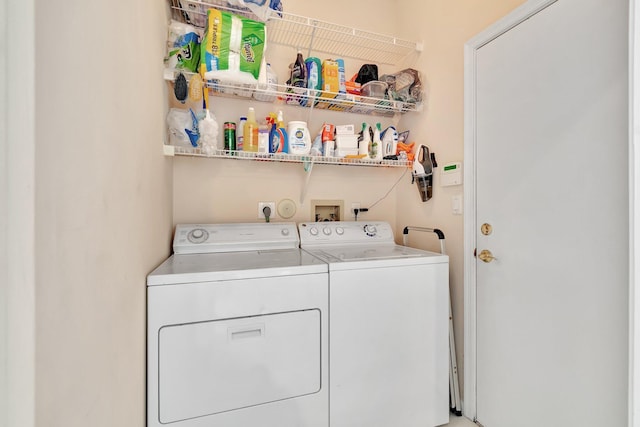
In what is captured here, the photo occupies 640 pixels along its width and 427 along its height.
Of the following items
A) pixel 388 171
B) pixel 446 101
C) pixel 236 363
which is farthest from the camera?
pixel 388 171

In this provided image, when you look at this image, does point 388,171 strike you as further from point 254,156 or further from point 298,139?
point 254,156

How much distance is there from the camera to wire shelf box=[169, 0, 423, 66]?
164 centimetres

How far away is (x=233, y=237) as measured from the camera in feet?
5.83

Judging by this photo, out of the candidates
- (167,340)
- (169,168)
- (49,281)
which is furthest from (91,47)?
(169,168)

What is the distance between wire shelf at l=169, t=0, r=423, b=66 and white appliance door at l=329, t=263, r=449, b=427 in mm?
1612

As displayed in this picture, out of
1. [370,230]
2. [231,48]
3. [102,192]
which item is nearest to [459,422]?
[370,230]

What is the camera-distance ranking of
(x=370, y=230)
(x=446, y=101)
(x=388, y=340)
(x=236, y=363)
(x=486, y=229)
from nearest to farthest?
(x=236, y=363) → (x=388, y=340) → (x=486, y=229) → (x=446, y=101) → (x=370, y=230)

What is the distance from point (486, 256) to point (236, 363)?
140 centimetres

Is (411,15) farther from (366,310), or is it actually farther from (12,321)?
(12,321)

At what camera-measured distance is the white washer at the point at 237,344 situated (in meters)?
1.12

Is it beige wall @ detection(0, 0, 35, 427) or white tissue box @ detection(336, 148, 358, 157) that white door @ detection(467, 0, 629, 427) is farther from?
beige wall @ detection(0, 0, 35, 427)

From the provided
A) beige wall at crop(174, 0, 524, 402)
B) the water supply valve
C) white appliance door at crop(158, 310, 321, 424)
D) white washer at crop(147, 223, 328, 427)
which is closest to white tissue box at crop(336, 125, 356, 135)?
beige wall at crop(174, 0, 524, 402)

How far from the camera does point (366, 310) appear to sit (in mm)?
1409

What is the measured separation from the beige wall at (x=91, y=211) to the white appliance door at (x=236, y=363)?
0.11 meters
